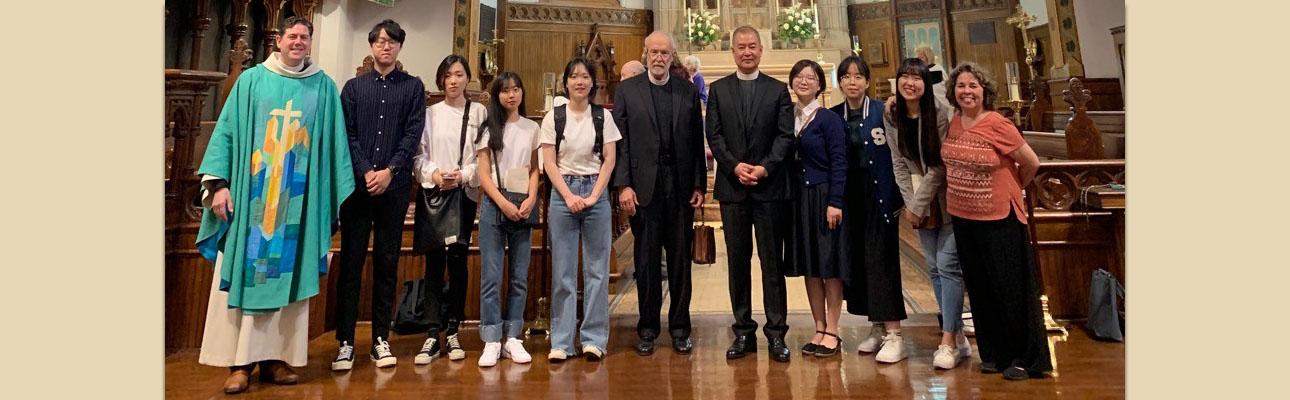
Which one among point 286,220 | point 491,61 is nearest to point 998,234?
point 286,220

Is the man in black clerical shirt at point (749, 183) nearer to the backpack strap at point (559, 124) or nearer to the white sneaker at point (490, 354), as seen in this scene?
the backpack strap at point (559, 124)

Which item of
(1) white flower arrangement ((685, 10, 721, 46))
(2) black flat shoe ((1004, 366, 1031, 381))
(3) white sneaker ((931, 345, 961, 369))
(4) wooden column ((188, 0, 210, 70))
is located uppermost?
(1) white flower arrangement ((685, 10, 721, 46))

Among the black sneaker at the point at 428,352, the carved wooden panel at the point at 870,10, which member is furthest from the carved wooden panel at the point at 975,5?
the black sneaker at the point at 428,352

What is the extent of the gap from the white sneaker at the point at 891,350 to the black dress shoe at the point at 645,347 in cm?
92

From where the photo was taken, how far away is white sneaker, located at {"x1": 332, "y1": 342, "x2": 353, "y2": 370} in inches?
109

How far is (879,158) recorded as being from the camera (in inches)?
111

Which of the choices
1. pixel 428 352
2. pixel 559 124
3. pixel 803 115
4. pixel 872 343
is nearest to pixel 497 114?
pixel 559 124

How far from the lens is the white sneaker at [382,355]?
9.30 feet

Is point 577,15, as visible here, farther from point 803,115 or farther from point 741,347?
point 741,347

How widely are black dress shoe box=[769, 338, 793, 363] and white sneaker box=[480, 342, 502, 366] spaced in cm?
112

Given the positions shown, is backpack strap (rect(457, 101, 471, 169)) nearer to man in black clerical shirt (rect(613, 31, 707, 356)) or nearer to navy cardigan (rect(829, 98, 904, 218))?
man in black clerical shirt (rect(613, 31, 707, 356))

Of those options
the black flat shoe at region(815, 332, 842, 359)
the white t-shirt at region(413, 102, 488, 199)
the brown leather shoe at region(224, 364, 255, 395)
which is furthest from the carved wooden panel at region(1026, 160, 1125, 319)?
the brown leather shoe at region(224, 364, 255, 395)

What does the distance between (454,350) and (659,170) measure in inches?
44.6

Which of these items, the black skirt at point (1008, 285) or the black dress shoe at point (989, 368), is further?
the black dress shoe at point (989, 368)
